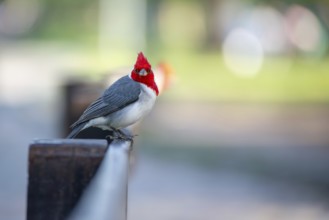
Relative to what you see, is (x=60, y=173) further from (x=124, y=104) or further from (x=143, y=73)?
(x=143, y=73)

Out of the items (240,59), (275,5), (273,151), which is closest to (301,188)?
(273,151)

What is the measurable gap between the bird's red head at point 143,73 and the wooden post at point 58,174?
305cm

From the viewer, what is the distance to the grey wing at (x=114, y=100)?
567 cm

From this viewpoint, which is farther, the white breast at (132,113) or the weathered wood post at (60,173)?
the white breast at (132,113)

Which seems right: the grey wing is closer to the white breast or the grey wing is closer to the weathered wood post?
the white breast

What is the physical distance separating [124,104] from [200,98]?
53.2 ft

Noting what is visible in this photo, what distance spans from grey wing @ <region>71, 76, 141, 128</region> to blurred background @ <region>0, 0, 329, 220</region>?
79.8 inches

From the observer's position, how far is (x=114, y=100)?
228 inches

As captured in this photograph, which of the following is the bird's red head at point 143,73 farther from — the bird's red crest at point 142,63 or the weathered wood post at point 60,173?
the weathered wood post at point 60,173

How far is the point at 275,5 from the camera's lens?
123 ft

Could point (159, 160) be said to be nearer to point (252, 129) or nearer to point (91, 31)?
point (252, 129)

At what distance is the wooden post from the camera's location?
8.73ft

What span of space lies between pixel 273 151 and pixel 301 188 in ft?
10.3

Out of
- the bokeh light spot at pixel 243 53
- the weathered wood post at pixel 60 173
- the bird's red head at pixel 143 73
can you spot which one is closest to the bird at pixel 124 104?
the bird's red head at pixel 143 73
